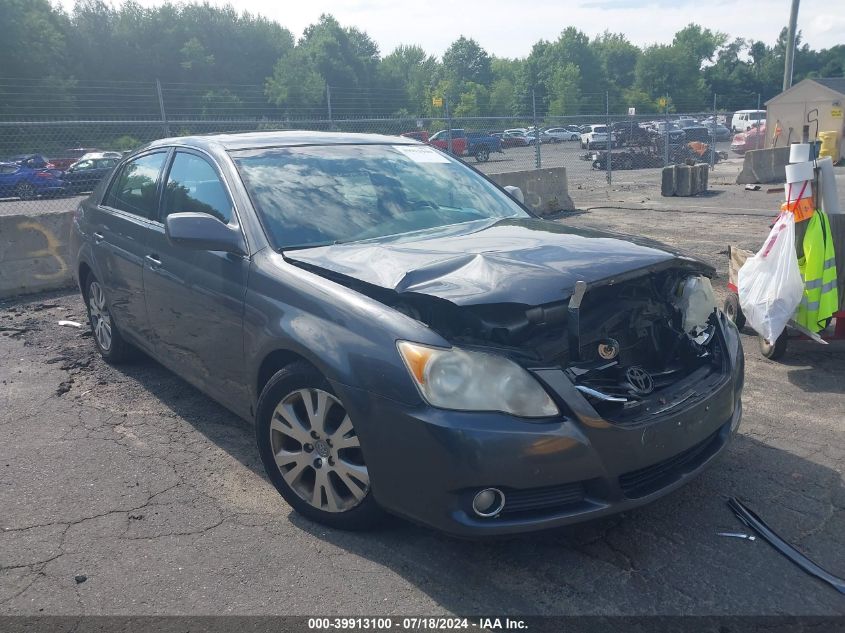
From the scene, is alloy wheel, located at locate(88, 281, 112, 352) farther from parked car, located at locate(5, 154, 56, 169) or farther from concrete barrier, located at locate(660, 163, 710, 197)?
concrete barrier, located at locate(660, 163, 710, 197)

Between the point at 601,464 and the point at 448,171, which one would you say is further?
the point at 448,171

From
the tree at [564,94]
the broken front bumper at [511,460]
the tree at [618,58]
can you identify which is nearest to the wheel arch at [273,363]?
the broken front bumper at [511,460]

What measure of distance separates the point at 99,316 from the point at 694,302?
13.8ft

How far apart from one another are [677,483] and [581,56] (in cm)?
9887

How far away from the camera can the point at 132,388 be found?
16.5 feet

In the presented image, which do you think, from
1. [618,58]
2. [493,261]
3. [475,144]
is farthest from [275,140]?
[618,58]

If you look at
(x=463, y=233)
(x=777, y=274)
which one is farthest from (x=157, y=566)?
(x=777, y=274)

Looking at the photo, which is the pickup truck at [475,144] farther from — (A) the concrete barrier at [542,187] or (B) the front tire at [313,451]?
(B) the front tire at [313,451]

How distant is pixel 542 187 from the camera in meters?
13.6

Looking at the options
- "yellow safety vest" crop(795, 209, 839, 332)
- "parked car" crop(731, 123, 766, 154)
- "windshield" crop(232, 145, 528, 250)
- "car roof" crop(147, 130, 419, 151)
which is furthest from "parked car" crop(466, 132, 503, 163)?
"parked car" crop(731, 123, 766, 154)

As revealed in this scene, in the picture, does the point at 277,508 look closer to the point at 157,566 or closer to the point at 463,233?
the point at 157,566

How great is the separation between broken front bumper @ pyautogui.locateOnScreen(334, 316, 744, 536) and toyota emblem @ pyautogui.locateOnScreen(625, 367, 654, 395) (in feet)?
0.40

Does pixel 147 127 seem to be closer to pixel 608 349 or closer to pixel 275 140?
pixel 275 140

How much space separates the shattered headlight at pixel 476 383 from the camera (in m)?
2.59
